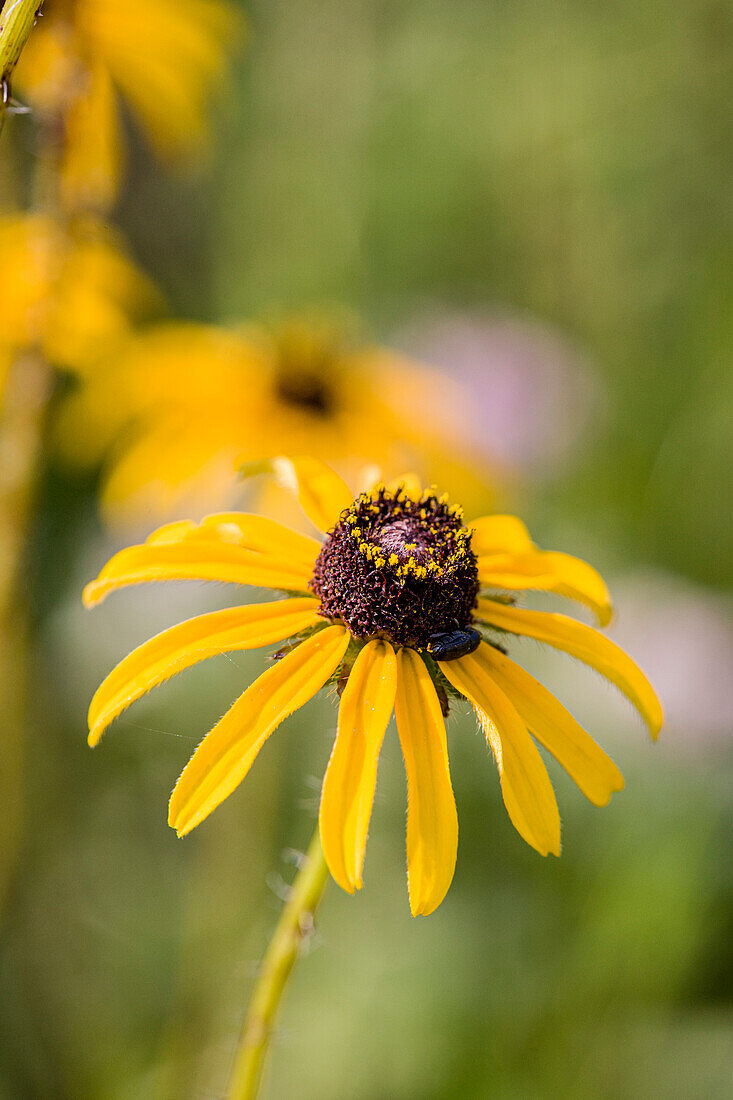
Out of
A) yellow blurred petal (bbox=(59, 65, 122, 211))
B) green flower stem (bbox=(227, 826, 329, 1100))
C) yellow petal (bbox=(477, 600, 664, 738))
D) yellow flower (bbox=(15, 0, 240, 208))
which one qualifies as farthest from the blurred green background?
yellow flower (bbox=(15, 0, 240, 208))

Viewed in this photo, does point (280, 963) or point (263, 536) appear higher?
point (263, 536)

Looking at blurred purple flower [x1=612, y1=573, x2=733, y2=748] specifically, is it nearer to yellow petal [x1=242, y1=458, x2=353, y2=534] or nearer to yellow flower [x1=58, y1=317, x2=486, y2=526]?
yellow flower [x1=58, y1=317, x2=486, y2=526]

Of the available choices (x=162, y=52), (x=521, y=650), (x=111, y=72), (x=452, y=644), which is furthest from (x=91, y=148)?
(x=521, y=650)

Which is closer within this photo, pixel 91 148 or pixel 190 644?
pixel 190 644

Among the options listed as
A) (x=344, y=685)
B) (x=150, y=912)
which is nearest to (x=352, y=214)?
(x=150, y=912)

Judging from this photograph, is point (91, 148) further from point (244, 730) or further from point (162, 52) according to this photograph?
point (244, 730)

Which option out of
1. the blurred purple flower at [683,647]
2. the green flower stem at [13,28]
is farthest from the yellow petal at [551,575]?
the blurred purple flower at [683,647]

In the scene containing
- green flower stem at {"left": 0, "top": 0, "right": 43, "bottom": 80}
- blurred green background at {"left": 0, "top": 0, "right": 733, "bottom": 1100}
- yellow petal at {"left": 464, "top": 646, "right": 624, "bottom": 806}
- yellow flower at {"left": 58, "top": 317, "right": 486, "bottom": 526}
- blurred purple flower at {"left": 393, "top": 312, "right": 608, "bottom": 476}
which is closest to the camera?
green flower stem at {"left": 0, "top": 0, "right": 43, "bottom": 80}
